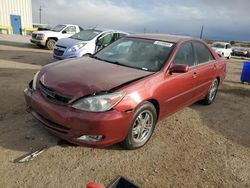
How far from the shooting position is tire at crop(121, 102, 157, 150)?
3184mm

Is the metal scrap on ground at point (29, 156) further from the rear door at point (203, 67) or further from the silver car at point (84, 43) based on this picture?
the silver car at point (84, 43)

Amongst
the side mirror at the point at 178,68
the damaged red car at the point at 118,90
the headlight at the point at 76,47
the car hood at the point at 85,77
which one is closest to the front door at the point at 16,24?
the headlight at the point at 76,47

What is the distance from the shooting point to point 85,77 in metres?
3.21

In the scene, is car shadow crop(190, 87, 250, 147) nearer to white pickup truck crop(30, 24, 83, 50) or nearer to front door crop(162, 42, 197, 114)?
front door crop(162, 42, 197, 114)

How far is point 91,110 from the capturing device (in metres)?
2.81

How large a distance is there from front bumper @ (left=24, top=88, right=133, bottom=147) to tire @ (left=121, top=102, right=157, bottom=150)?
0.47 feet

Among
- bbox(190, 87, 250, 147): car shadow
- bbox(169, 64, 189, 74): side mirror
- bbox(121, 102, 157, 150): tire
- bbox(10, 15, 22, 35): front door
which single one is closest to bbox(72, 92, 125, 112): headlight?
bbox(121, 102, 157, 150): tire

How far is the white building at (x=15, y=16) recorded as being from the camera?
2666 cm

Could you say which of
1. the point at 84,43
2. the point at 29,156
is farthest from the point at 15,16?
the point at 29,156

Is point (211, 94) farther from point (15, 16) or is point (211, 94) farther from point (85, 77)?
point (15, 16)

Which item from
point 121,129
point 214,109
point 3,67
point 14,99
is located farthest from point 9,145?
point 3,67

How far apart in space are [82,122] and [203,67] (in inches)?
118

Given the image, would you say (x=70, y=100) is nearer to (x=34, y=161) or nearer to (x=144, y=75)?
(x=34, y=161)

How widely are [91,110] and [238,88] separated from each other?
22.1 ft
